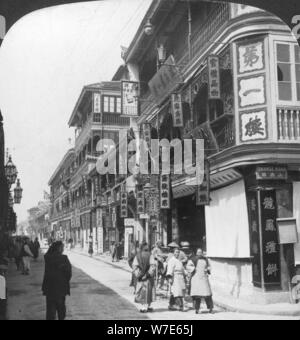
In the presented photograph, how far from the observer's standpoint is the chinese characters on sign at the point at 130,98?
1977 cm

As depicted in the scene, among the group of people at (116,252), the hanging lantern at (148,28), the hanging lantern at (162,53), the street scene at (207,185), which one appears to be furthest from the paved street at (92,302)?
the hanging lantern at (148,28)

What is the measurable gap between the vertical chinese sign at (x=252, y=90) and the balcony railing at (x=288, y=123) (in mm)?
360

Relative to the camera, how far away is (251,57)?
13117 millimetres

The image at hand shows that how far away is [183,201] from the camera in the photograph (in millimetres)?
19469

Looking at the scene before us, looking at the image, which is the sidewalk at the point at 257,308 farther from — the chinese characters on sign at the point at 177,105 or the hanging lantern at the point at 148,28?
the hanging lantern at the point at 148,28

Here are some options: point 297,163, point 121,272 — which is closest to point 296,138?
point 297,163

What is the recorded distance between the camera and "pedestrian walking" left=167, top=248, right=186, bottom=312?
465 inches

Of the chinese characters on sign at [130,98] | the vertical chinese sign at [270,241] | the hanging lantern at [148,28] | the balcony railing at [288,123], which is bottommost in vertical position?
the vertical chinese sign at [270,241]

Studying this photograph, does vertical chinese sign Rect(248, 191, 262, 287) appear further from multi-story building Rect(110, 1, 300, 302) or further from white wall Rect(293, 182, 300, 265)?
white wall Rect(293, 182, 300, 265)

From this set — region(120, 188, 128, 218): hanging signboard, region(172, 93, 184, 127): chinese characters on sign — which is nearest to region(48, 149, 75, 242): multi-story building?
region(120, 188, 128, 218): hanging signboard

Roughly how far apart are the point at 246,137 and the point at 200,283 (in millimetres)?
4196

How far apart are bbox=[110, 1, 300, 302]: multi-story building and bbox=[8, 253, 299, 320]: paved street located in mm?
2225

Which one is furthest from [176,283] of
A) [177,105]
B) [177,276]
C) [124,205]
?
[124,205]

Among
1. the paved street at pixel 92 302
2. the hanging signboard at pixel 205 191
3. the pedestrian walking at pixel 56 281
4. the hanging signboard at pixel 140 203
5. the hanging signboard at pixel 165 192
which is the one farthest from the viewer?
the hanging signboard at pixel 140 203
